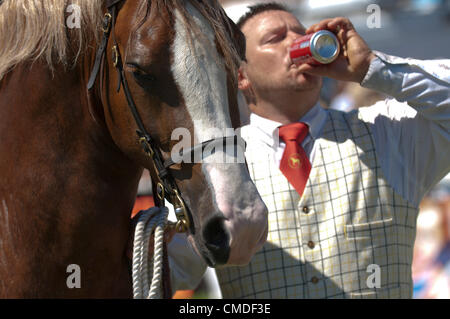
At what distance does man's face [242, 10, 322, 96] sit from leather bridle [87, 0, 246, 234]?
727mm

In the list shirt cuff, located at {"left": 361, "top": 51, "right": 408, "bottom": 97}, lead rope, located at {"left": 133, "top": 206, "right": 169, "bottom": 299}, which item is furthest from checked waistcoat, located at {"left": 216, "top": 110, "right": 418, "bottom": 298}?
lead rope, located at {"left": 133, "top": 206, "right": 169, "bottom": 299}

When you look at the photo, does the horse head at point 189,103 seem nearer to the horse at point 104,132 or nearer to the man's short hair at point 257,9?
the horse at point 104,132

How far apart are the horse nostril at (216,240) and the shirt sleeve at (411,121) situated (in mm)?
875

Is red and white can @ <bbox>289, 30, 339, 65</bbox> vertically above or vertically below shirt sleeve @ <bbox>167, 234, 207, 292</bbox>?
above

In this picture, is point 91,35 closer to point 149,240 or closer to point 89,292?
point 149,240

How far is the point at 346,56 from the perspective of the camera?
6.30 feet

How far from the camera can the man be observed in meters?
1.84

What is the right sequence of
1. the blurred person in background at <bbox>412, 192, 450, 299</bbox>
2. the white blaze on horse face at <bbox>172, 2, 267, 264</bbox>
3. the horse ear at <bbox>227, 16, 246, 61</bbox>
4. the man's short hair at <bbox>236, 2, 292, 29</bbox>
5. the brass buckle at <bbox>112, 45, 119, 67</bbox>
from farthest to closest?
the blurred person in background at <bbox>412, 192, 450, 299</bbox> < the man's short hair at <bbox>236, 2, 292, 29</bbox> < the horse ear at <bbox>227, 16, 246, 61</bbox> < the brass buckle at <bbox>112, 45, 119, 67</bbox> < the white blaze on horse face at <bbox>172, 2, 267, 264</bbox>

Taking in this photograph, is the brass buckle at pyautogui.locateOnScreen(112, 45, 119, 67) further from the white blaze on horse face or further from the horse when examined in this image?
the white blaze on horse face

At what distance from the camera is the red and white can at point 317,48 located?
6.02 ft

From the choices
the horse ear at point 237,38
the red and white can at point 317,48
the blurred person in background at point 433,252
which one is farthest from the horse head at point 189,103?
the blurred person in background at point 433,252

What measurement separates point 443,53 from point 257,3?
8.18m

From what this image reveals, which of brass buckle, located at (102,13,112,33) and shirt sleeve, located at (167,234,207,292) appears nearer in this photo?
brass buckle, located at (102,13,112,33)

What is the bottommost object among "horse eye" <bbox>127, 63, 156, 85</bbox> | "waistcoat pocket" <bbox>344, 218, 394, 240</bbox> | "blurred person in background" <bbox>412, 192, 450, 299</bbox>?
"blurred person in background" <bbox>412, 192, 450, 299</bbox>
